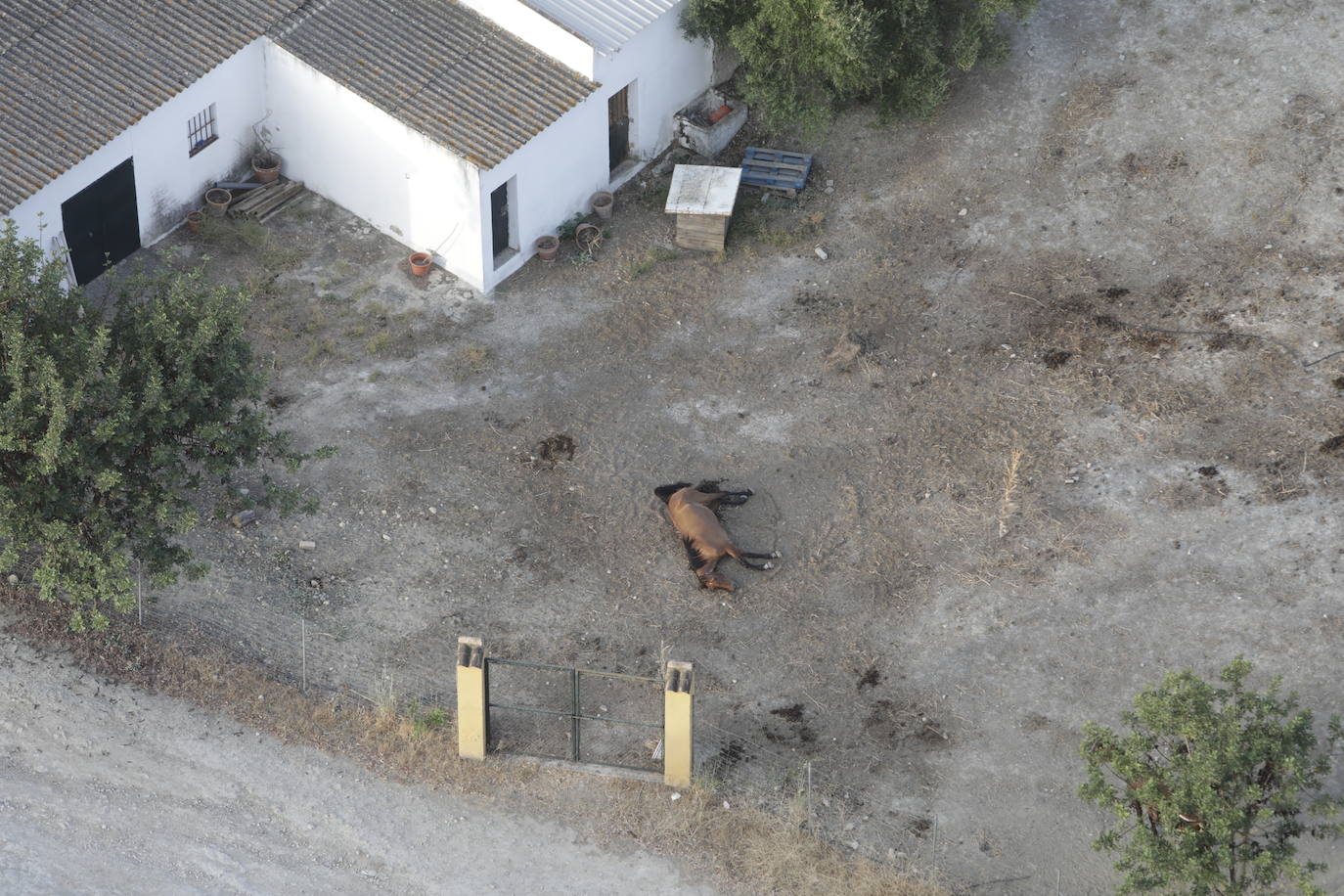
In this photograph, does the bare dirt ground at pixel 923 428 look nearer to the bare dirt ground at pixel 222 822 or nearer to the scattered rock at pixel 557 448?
the scattered rock at pixel 557 448

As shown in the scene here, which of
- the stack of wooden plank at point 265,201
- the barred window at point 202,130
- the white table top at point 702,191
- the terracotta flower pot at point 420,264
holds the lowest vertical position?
the terracotta flower pot at point 420,264

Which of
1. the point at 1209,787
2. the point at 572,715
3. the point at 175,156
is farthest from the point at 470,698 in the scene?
the point at 175,156

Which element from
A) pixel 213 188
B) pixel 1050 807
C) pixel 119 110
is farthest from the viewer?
pixel 213 188

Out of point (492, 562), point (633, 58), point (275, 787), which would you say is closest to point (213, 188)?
point (633, 58)

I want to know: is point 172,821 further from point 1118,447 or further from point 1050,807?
point 1118,447

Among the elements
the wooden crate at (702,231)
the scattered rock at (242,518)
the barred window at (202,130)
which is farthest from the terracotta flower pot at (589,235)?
the scattered rock at (242,518)

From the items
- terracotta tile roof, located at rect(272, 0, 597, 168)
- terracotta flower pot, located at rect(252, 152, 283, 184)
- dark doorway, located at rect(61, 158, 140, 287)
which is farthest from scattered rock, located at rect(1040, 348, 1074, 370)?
dark doorway, located at rect(61, 158, 140, 287)

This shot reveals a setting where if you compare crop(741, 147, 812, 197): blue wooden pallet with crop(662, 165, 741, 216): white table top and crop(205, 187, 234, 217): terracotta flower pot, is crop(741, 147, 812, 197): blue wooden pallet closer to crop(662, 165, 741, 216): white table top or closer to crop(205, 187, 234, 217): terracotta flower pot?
crop(662, 165, 741, 216): white table top
